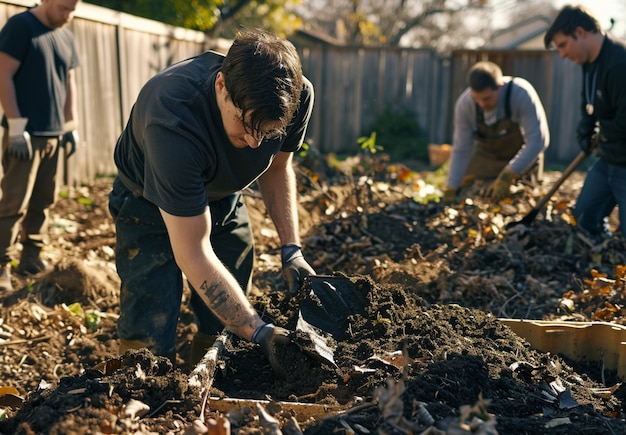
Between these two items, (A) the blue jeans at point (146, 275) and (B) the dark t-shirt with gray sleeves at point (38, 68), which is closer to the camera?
(A) the blue jeans at point (146, 275)

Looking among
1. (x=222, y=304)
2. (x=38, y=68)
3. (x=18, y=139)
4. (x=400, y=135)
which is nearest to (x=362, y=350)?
(x=222, y=304)

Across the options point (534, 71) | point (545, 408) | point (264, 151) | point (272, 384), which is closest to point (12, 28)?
point (264, 151)

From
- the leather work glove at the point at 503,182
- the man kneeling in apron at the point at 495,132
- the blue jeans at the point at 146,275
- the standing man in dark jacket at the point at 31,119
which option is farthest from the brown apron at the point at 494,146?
the blue jeans at the point at 146,275

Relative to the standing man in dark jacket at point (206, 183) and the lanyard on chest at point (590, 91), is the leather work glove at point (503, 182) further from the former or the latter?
the standing man in dark jacket at point (206, 183)

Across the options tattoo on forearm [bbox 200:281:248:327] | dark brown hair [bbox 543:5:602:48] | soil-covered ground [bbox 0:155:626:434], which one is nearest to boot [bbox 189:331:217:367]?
soil-covered ground [bbox 0:155:626:434]

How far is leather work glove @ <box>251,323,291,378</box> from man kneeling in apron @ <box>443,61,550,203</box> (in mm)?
4073

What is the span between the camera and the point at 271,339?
8.41ft

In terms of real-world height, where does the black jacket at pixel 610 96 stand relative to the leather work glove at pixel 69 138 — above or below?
above

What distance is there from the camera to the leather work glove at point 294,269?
3.20 m

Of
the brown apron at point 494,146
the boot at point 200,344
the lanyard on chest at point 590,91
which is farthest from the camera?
the brown apron at point 494,146

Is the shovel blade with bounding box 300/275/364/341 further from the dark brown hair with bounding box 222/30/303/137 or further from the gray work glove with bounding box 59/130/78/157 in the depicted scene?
the gray work glove with bounding box 59/130/78/157

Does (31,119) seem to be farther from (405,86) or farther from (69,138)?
(405,86)

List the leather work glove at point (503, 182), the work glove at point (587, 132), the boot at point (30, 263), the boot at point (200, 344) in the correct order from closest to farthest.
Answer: the boot at point (200, 344) < the boot at point (30, 263) < the work glove at point (587, 132) < the leather work glove at point (503, 182)

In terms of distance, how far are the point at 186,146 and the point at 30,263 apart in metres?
3.33
